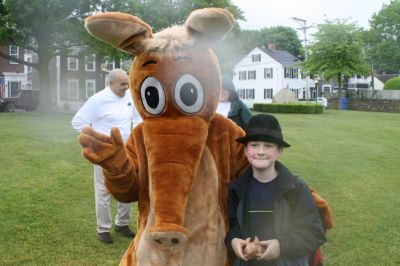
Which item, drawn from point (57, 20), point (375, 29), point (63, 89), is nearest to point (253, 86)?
point (375, 29)

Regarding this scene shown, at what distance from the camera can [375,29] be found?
5659 centimetres

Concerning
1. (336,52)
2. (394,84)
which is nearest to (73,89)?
(336,52)

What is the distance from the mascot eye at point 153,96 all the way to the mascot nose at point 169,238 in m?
0.60

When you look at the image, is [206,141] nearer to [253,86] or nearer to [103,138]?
[103,138]

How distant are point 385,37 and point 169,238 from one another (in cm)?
5975

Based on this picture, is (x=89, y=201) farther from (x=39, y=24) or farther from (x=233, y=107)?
(x=39, y=24)

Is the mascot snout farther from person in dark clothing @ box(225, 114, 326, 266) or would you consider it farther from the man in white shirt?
the man in white shirt

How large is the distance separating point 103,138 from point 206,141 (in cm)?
57

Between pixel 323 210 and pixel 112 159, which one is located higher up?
pixel 112 159

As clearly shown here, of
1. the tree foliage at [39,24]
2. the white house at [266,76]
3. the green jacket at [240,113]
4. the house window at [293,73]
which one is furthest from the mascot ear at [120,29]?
the house window at [293,73]

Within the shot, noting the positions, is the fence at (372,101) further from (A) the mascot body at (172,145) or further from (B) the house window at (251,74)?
(A) the mascot body at (172,145)

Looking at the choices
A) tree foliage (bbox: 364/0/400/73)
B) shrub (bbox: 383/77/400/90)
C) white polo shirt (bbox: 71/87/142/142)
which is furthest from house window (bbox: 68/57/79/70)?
white polo shirt (bbox: 71/87/142/142)

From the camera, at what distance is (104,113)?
522 centimetres

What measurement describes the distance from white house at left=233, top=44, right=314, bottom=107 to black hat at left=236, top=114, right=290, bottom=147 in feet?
157
